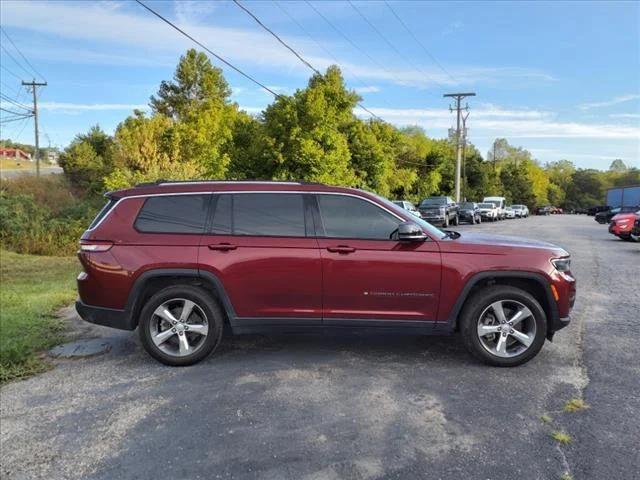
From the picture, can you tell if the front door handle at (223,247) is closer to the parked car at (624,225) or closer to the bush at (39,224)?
the bush at (39,224)

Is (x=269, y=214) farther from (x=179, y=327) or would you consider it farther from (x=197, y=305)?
(x=179, y=327)

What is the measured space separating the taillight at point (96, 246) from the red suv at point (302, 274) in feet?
0.03

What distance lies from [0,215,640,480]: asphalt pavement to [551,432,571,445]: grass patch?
41 mm

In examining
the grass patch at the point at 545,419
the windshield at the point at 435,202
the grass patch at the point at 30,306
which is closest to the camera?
the grass patch at the point at 545,419

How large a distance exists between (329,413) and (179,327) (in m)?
1.87

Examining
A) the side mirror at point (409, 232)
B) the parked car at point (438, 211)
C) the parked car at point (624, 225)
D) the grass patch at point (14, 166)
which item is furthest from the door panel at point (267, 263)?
the grass patch at point (14, 166)

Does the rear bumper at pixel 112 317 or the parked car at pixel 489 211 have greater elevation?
the parked car at pixel 489 211

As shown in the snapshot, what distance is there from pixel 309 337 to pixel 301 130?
16.1 meters

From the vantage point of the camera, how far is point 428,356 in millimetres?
5344

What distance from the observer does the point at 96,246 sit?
515 cm

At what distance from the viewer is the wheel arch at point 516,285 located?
4.93 metres

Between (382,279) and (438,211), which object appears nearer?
(382,279)

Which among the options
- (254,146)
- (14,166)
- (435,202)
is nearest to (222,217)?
(254,146)

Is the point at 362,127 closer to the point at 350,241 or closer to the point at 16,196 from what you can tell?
the point at 16,196
